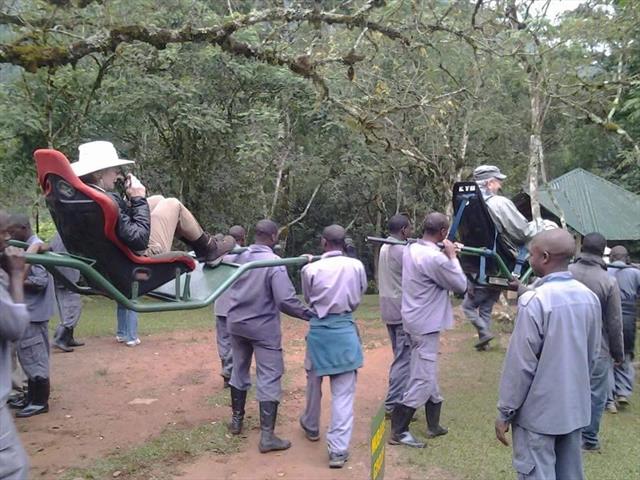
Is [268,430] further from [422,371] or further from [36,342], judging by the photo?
[36,342]

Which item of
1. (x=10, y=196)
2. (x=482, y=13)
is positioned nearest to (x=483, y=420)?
(x=482, y=13)

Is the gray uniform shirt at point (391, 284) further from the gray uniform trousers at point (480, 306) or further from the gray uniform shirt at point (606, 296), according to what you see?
the gray uniform trousers at point (480, 306)

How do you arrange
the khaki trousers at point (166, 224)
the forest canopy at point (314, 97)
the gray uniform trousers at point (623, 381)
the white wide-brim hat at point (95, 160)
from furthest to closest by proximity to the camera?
the forest canopy at point (314, 97) < the gray uniform trousers at point (623, 381) < the khaki trousers at point (166, 224) < the white wide-brim hat at point (95, 160)

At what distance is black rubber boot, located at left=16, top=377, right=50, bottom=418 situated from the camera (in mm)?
6789

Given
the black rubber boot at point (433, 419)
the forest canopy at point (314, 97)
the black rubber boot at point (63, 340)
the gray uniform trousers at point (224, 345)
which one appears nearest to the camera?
the black rubber boot at point (433, 419)

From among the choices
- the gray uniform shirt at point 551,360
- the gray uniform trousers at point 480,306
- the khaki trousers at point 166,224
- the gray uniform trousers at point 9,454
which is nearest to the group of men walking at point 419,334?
the gray uniform shirt at point 551,360

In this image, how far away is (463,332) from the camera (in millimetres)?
12148

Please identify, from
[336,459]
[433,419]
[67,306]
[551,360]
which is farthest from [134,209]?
[67,306]

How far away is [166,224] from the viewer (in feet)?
14.8

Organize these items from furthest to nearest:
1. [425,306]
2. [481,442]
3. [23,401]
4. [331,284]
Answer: [23,401] → [481,442] → [425,306] → [331,284]

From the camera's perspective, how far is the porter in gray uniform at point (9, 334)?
3.23 meters

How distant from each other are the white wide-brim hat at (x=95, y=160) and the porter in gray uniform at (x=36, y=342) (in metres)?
2.58

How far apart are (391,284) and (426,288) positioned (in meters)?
0.84

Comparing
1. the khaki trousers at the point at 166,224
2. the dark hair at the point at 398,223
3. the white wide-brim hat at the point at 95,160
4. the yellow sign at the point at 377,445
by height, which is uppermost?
the white wide-brim hat at the point at 95,160
